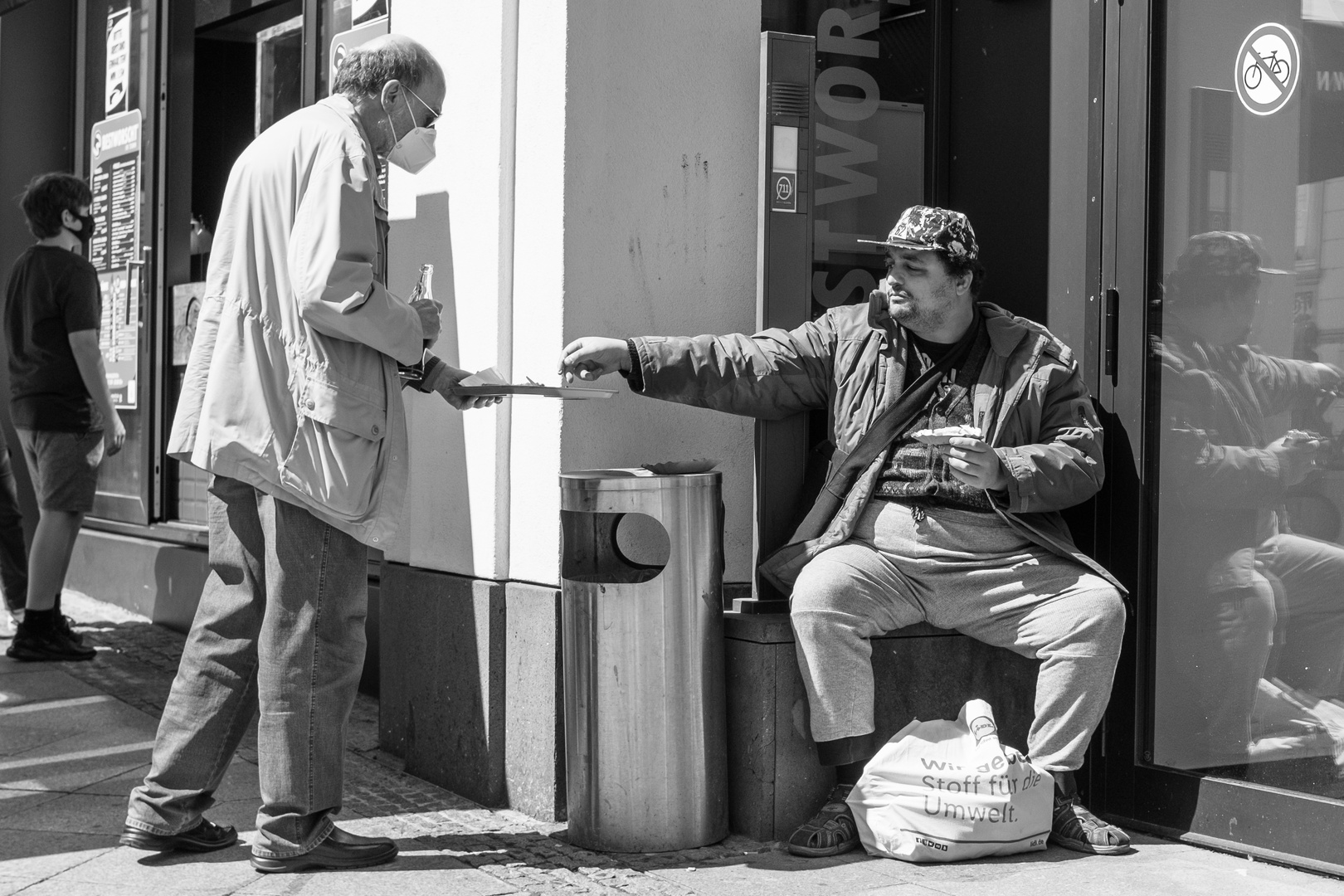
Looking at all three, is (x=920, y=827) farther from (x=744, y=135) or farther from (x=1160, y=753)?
(x=744, y=135)

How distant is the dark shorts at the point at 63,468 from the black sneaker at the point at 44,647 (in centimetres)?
54

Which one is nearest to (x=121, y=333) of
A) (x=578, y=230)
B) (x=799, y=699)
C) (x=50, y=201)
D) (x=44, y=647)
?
(x=50, y=201)

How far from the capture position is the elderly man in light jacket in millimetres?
3447

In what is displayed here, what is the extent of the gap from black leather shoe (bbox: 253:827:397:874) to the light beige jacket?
0.75 m

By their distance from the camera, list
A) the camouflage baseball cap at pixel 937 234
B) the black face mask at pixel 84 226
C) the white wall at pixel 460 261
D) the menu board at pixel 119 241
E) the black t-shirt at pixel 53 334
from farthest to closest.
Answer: the menu board at pixel 119 241
the black face mask at pixel 84 226
the black t-shirt at pixel 53 334
the white wall at pixel 460 261
the camouflage baseball cap at pixel 937 234

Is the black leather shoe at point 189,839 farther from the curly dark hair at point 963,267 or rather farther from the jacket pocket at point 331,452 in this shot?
the curly dark hair at point 963,267

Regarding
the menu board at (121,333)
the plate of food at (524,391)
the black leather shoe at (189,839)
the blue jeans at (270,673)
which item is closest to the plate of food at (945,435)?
the plate of food at (524,391)

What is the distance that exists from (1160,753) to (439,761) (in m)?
2.12

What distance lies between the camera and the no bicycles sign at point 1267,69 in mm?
3732

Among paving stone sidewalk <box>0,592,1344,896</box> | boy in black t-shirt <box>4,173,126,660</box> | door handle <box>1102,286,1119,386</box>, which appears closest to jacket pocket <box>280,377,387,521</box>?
paving stone sidewalk <box>0,592,1344,896</box>

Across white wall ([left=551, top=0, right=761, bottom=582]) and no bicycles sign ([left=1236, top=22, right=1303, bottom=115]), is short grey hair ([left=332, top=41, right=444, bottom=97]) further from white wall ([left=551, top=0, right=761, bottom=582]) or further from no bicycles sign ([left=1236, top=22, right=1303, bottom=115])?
no bicycles sign ([left=1236, top=22, right=1303, bottom=115])

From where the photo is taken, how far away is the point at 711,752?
383 centimetres

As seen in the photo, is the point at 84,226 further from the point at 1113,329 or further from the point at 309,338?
the point at 1113,329

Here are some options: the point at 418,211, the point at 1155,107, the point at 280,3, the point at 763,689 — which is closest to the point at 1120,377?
the point at 1155,107
